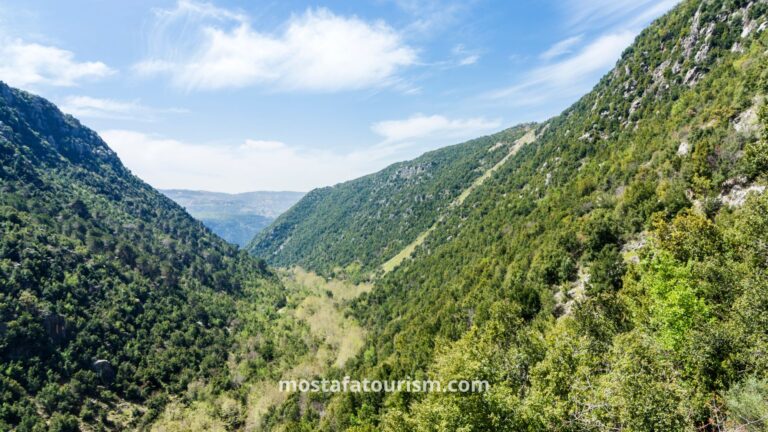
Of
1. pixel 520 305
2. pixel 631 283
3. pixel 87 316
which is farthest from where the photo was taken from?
pixel 87 316

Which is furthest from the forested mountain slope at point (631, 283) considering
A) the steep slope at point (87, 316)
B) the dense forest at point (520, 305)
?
the steep slope at point (87, 316)

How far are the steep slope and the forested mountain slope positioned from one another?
56.0 meters

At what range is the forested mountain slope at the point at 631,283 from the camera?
2400 centimetres

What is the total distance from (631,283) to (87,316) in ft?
521

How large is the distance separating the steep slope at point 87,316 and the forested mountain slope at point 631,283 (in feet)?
184

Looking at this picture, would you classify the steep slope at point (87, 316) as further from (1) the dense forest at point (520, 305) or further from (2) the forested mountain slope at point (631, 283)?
(2) the forested mountain slope at point (631, 283)

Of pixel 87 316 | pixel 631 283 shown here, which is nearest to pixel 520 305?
pixel 631 283

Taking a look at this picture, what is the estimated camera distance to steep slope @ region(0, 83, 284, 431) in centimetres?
9969

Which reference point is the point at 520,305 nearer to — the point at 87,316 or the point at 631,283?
the point at 631,283

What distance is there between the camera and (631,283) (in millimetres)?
46531

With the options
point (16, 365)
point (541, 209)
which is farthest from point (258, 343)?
point (541, 209)

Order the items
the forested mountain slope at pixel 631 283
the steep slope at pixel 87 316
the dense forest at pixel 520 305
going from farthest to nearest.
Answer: the steep slope at pixel 87 316
the dense forest at pixel 520 305
the forested mountain slope at pixel 631 283

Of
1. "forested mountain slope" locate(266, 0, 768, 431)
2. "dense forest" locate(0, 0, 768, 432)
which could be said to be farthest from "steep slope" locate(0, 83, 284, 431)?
"forested mountain slope" locate(266, 0, 768, 431)

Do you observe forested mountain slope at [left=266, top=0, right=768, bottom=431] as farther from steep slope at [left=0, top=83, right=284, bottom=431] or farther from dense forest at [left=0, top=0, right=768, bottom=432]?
steep slope at [left=0, top=83, right=284, bottom=431]
